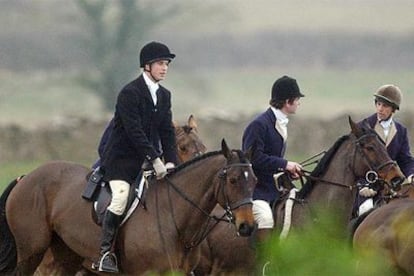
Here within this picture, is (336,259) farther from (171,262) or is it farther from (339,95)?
(339,95)

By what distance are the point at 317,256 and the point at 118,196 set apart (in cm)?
584

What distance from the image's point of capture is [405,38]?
38688 mm

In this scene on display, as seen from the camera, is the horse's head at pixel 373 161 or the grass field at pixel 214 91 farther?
the grass field at pixel 214 91

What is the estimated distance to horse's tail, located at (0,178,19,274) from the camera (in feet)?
38.2

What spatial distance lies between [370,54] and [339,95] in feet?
10.7

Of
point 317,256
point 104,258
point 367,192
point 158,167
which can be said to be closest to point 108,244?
point 104,258

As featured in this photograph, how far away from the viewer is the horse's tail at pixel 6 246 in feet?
38.2

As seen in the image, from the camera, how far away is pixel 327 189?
1106 cm

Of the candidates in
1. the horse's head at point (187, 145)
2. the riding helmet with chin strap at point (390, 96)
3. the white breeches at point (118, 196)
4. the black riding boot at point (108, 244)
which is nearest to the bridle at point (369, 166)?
the riding helmet with chin strap at point (390, 96)

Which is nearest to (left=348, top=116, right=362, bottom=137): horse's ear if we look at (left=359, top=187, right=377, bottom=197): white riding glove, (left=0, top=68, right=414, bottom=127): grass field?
(left=359, top=187, right=377, bottom=197): white riding glove

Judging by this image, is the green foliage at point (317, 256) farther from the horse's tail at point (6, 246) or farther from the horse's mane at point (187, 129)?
the horse's mane at point (187, 129)

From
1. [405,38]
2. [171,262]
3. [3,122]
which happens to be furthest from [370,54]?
[171,262]

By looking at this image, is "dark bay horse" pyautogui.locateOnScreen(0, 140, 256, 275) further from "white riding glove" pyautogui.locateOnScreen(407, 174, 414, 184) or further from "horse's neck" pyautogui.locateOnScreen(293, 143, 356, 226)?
"white riding glove" pyautogui.locateOnScreen(407, 174, 414, 184)

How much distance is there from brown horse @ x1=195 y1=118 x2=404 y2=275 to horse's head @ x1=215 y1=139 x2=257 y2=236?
1.19 feet
